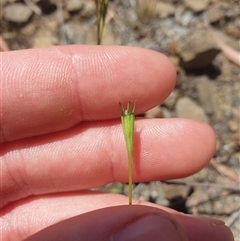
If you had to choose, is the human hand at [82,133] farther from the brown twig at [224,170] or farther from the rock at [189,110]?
the rock at [189,110]

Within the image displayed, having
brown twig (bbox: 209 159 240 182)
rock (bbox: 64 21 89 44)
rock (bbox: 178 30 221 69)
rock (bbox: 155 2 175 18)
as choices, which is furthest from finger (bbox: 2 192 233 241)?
rock (bbox: 155 2 175 18)

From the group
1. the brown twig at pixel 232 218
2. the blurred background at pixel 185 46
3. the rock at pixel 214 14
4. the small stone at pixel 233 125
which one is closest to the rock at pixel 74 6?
the blurred background at pixel 185 46

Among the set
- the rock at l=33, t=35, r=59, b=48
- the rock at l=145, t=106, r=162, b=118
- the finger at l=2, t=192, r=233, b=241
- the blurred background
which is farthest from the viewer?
the rock at l=33, t=35, r=59, b=48

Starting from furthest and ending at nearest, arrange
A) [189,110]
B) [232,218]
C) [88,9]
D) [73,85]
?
1. [88,9]
2. [189,110]
3. [232,218]
4. [73,85]

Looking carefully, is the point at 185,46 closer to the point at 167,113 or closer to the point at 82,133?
the point at 167,113

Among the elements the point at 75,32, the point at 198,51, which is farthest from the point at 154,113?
the point at 75,32

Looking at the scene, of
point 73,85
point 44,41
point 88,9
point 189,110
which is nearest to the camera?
point 73,85

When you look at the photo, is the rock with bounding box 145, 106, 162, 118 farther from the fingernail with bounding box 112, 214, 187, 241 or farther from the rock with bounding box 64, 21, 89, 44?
the fingernail with bounding box 112, 214, 187, 241
